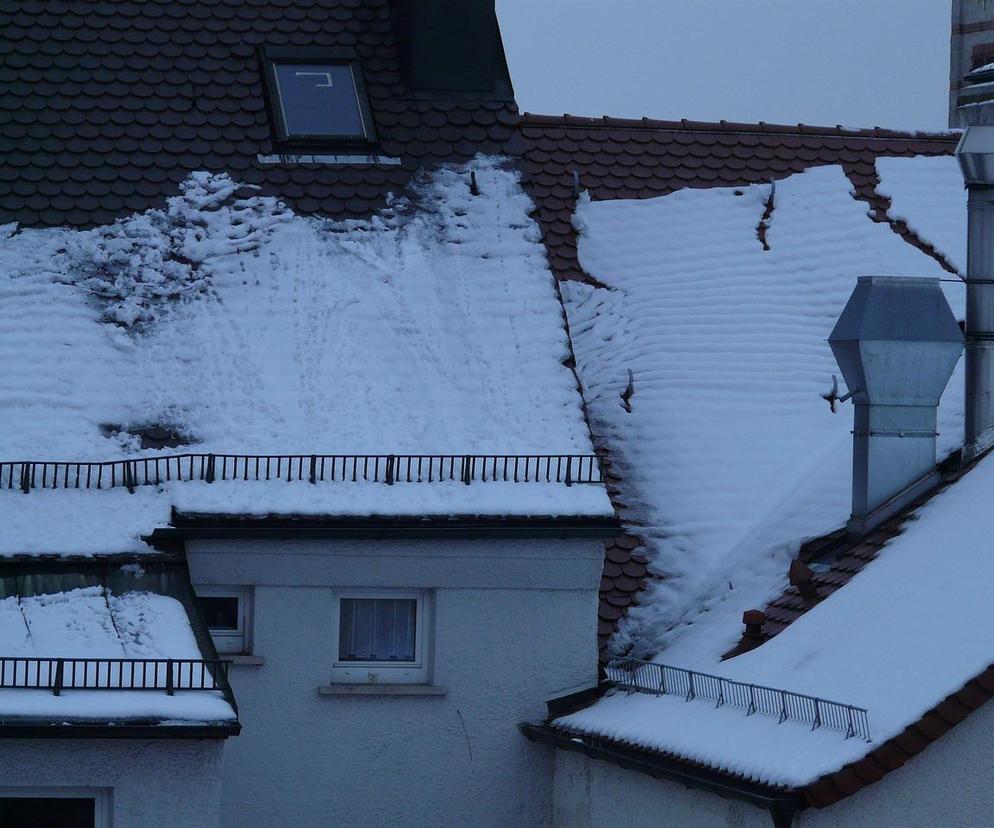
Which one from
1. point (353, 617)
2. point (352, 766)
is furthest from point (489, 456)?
point (352, 766)

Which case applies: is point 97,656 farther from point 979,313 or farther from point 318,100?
point 979,313

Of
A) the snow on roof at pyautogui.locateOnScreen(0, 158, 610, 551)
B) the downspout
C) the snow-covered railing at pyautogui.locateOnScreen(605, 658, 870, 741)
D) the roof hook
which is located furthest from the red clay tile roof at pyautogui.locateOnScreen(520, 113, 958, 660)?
the snow-covered railing at pyautogui.locateOnScreen(605, 658, 870, 741)

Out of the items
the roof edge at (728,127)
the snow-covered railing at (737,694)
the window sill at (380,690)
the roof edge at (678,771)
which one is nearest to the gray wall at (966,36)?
the roof edge at (728,127)

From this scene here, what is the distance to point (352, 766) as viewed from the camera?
13141 millimetres

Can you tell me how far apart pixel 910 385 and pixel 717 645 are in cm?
222

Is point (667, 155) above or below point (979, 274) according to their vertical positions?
above

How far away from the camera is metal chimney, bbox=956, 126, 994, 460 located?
1374 centimetres

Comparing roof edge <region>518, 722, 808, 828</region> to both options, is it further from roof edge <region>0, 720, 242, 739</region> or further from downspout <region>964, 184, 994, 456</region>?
downspout <region>964, 184, 994, 456</region>

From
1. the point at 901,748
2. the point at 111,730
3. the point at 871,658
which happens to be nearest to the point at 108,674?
the point at 111,730

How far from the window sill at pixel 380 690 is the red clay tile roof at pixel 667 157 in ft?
15.1

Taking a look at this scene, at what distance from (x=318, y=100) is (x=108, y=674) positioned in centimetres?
643

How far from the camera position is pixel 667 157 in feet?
57.3

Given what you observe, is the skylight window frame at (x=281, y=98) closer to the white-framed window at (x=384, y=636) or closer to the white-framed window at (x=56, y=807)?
the white-framed window at (x=384, y=636)

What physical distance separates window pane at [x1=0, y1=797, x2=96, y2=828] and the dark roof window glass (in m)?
6.28
